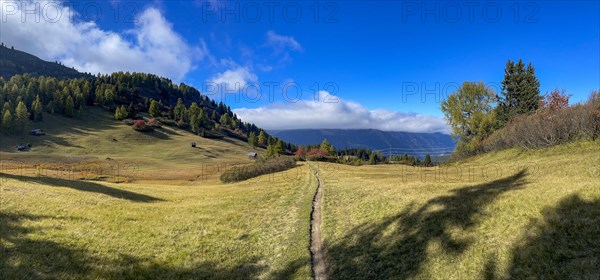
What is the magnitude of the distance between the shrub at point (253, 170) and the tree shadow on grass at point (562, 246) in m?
56.9

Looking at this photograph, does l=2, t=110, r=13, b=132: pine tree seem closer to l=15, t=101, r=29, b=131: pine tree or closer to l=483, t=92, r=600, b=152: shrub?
l=15, t=101, r=29, b=131: pine tree

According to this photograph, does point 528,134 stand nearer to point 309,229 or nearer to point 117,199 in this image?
point 309,229

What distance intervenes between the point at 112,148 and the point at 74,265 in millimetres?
150862

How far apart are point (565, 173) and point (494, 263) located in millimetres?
15112

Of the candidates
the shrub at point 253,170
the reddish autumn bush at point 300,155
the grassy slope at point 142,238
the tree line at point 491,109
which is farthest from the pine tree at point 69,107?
the tree line at point 491,109

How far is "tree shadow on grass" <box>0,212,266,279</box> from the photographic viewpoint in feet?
41.9

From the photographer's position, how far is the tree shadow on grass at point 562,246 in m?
10.1

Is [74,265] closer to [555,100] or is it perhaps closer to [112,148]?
[555,100]

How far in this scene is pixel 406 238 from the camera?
1633cm

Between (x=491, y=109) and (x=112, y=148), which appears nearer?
(x=491, y=109)

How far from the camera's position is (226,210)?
29.3 m

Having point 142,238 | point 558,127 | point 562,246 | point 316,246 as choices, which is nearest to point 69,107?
point 142,238

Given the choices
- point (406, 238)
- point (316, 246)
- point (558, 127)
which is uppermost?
point (558, 127)

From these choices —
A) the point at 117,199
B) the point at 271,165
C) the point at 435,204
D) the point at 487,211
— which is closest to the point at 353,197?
the point at 435,204
